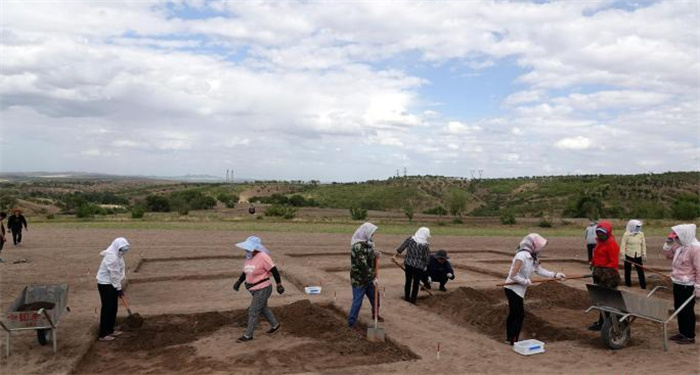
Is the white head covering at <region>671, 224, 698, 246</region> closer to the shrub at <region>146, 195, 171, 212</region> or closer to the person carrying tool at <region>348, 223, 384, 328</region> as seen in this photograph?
the person carrying tool at <region>348, 223, 384, 328</region>

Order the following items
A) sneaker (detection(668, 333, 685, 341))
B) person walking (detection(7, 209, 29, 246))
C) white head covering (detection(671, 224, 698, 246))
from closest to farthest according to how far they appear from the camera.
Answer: white head covering (detection(671, 224, 698, 246)) < sneaker (detection(668, 333, 685, 341)) < person walking (detection(7, 209, 29, 246))

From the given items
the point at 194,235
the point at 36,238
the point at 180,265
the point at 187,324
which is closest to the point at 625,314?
the point at 187,324

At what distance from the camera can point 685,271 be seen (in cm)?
841

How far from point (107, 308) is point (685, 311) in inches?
363

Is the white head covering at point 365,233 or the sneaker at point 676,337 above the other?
the white head covering at point 365,233

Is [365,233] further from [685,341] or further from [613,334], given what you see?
[685,341]

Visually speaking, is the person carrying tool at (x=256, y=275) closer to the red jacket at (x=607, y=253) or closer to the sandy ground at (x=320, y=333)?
the sandy ground at (x=320, y=333)

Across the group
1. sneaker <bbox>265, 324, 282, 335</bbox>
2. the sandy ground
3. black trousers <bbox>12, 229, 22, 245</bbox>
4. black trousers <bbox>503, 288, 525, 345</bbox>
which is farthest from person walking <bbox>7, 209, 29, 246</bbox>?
black trousers <bbox>503, 288, 525, 345</bbox>

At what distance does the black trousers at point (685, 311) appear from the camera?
8.47 m

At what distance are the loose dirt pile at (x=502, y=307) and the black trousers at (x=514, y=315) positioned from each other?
0.62 metres

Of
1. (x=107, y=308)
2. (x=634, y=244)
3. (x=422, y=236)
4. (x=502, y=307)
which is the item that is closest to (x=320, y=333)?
(x=422, y=236)

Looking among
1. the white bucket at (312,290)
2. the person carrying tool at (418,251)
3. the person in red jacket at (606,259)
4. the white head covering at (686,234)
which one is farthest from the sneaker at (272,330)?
the white head covering at (686,234)

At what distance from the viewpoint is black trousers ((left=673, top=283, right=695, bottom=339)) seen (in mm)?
8469

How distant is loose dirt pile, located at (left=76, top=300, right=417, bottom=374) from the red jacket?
151 inches
